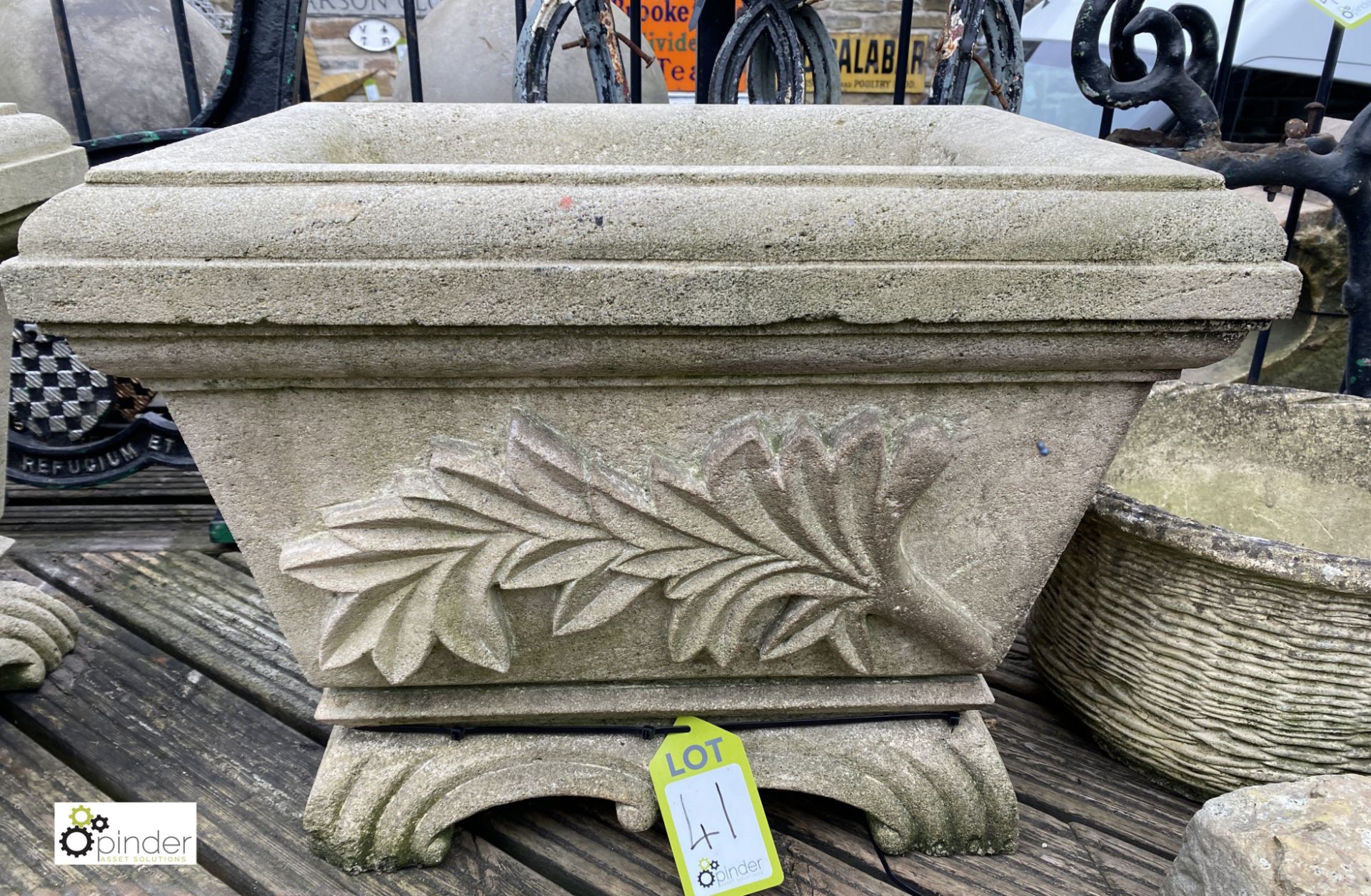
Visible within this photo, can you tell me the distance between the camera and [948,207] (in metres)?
0.73

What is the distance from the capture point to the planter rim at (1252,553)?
2.97ft

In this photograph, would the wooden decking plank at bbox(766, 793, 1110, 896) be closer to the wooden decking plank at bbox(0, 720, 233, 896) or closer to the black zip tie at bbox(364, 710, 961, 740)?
the black zip tie at bbox(364, 710, 961, 740)

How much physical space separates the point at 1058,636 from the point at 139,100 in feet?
7.25

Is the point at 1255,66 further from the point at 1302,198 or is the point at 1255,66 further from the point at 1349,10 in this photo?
the point at 1349,10

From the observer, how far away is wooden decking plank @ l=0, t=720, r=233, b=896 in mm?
977

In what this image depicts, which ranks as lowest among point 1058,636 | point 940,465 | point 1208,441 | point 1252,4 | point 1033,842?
point 1033,842

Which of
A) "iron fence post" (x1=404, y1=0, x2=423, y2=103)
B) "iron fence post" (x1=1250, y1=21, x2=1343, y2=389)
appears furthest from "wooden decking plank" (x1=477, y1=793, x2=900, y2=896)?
"iron fence post" (x1=404, y1=0, x2=423, y2=103)

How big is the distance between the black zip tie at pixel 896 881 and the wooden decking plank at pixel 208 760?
38cm

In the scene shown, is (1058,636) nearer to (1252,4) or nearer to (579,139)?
(579,139)

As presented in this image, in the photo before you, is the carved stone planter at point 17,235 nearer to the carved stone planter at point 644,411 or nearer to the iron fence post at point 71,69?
the carved stone planter at point 644,411

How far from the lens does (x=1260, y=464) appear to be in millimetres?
1416

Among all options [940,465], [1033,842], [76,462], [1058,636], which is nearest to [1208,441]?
[1058,636]

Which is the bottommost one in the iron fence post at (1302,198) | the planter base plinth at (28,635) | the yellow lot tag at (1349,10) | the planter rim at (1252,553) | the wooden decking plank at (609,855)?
the wooden decking plank at (609,855)

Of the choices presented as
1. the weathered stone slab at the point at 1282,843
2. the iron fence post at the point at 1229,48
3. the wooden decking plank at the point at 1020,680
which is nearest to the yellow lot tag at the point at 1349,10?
the iron fence post at the point at 1229,48
